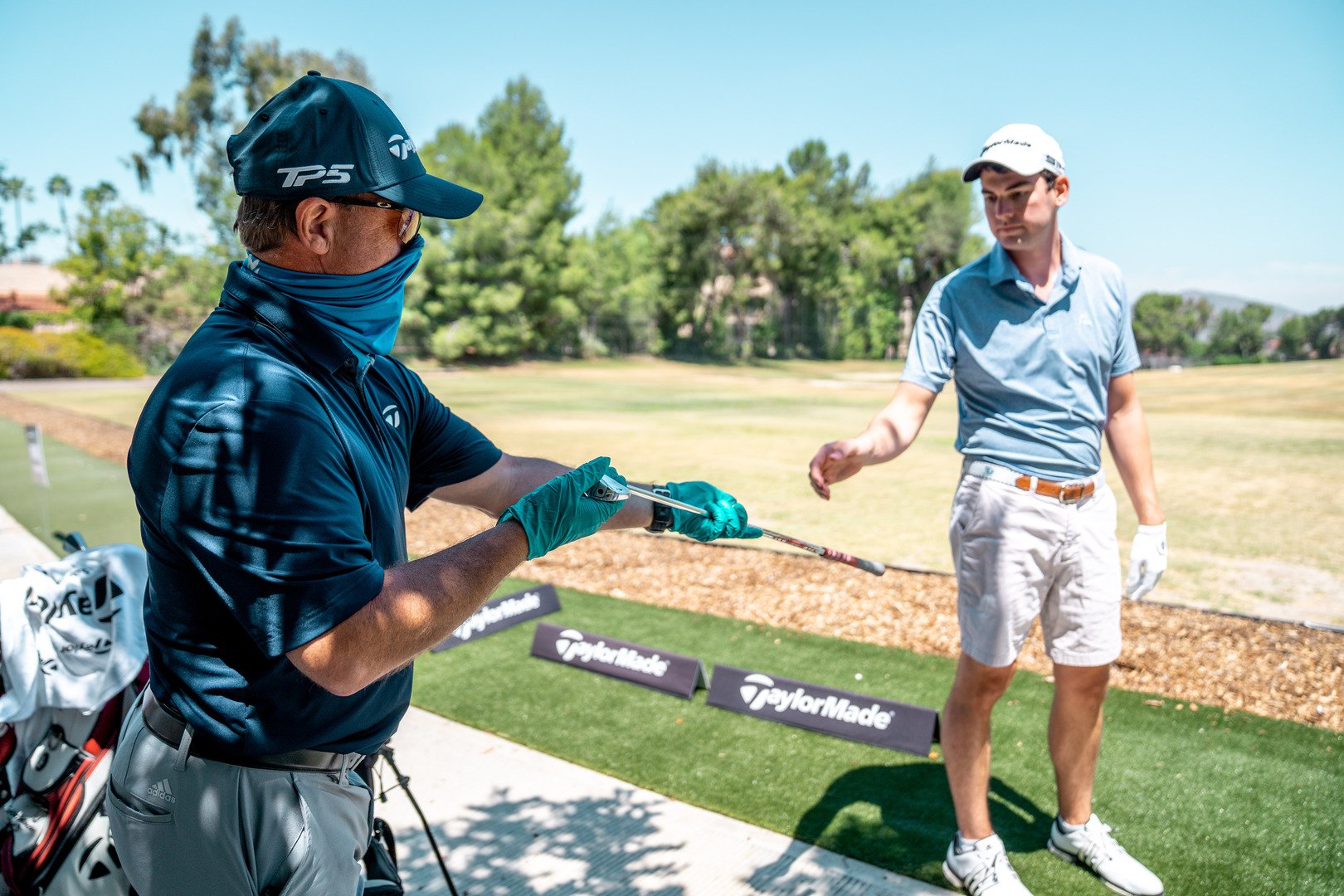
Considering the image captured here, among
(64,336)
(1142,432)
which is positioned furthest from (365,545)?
Answer: (64,336)

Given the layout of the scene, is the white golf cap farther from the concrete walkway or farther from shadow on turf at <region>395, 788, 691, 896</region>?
shadow on turf at <region>395, 788, 691, 896</region>

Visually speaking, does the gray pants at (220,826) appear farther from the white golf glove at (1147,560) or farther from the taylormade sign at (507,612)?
the taylormade sign at (507,612)

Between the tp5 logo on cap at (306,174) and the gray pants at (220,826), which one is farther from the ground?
the tp5 logo on cap at (306,174)

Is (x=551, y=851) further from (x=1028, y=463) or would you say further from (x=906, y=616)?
(x=906, y=616)

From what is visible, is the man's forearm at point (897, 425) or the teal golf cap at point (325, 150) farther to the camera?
the man's forearm at point (897, 425)

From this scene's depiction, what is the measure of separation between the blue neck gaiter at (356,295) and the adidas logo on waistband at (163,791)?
2.88ft

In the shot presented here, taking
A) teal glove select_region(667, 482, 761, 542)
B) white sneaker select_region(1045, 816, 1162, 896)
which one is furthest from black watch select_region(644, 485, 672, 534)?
white sneaker select_region(1045, 816, 1162, 896)

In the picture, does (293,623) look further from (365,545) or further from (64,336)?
(64,336)

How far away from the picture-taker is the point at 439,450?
2.26 m

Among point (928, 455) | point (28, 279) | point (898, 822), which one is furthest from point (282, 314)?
A: point (28, 279)

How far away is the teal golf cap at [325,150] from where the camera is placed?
156 centimetres

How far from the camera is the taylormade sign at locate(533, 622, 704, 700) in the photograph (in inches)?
192

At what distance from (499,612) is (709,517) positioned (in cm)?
370

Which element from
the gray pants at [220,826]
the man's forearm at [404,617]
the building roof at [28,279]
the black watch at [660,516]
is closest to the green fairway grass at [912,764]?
the black watch at [660,516]
